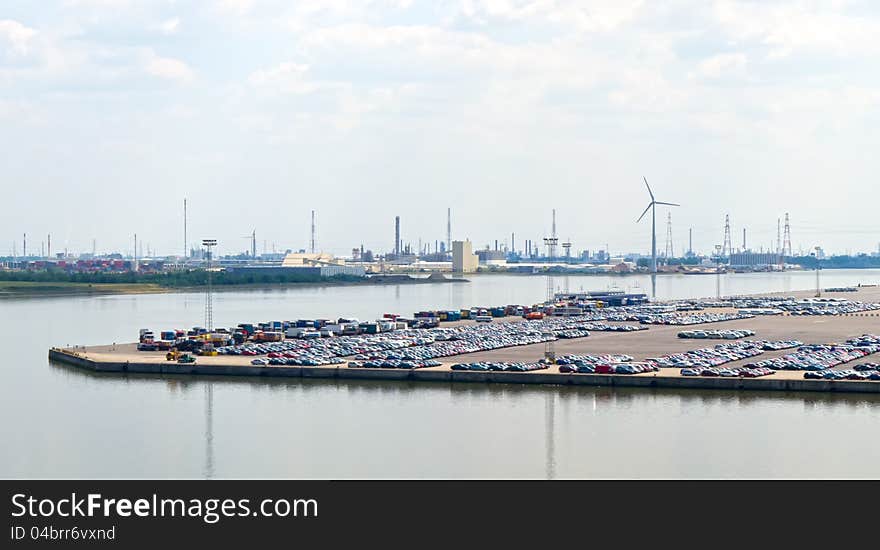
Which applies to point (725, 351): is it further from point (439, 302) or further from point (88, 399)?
point (439, 302)

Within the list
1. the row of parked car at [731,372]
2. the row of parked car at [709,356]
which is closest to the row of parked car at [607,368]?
the row of parked car at [731,372]

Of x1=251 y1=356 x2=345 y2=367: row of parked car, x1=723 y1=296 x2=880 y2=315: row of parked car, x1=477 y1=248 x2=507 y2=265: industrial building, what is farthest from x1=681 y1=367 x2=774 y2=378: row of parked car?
x1=477 y1=248 x2=507 y2=265: industrial building

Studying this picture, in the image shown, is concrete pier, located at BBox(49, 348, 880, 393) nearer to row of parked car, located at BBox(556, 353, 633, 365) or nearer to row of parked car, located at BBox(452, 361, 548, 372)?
row of parked car, located at BBox(452, 361, 548, 372)

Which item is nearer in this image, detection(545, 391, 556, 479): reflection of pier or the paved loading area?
detection(545, 391, 556, 479): reflection of pier

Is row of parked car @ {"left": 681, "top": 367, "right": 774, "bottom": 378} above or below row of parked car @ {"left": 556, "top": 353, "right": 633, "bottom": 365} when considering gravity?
below

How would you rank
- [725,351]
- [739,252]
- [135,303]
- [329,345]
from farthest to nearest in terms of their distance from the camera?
[739,252] → [135,303] → [329,345] → [725,351]

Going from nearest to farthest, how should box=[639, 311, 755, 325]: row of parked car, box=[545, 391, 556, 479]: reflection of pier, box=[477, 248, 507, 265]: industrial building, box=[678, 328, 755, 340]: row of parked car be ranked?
box=[545, 391, 556, 479]: reflection of pier < box=[678, 328, 755, 340]: row of parked car < box=[639, 311, 755, 325]: row of parked car < box=[477, 248, 507, 265]: industrial building
